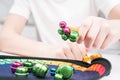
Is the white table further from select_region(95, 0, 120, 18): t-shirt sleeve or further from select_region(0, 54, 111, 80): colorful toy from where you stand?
select_region(95, 0, 120, 18): t-shirt sleeve

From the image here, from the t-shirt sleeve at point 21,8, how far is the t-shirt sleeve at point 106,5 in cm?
29

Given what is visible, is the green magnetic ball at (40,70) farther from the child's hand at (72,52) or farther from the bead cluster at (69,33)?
the child's hand at (72,52)

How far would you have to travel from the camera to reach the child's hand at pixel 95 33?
0.58 metres

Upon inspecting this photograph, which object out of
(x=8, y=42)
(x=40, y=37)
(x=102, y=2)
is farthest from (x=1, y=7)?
(x=102, y=2)

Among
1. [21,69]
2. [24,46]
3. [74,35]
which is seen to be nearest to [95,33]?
[74,35]

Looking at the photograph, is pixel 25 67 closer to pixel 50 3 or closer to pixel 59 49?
pixel 59 49

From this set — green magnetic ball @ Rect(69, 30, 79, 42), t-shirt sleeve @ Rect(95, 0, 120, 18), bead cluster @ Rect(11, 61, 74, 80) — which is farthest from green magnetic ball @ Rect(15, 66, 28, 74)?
t-shirt sleeve @ Rect(95, 0, 120, 18)

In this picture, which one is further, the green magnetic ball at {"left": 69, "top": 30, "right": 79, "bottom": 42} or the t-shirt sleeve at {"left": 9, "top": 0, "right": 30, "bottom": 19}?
the t-shirt sleeve at {"left": 9, "top": 0, "right": 30, "bottom": 19}

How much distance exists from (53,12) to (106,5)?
230mm

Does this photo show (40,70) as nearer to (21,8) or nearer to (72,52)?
(72,52)

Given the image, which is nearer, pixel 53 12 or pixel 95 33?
pixel 95 33

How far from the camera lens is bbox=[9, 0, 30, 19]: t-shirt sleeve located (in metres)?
1.16

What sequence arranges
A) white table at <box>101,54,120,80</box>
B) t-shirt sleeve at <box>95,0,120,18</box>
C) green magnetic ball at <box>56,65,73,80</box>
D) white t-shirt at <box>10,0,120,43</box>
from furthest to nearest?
1. white t-shirt at <box>10,0,120,43</box>
2. t-shirt sleeve at <box>95,0,120,18</box>
3. white table at <box>101,54,120,80</box>
4. green magnetic ball at <box>56,65,73,80</box>

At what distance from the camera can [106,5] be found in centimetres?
105
